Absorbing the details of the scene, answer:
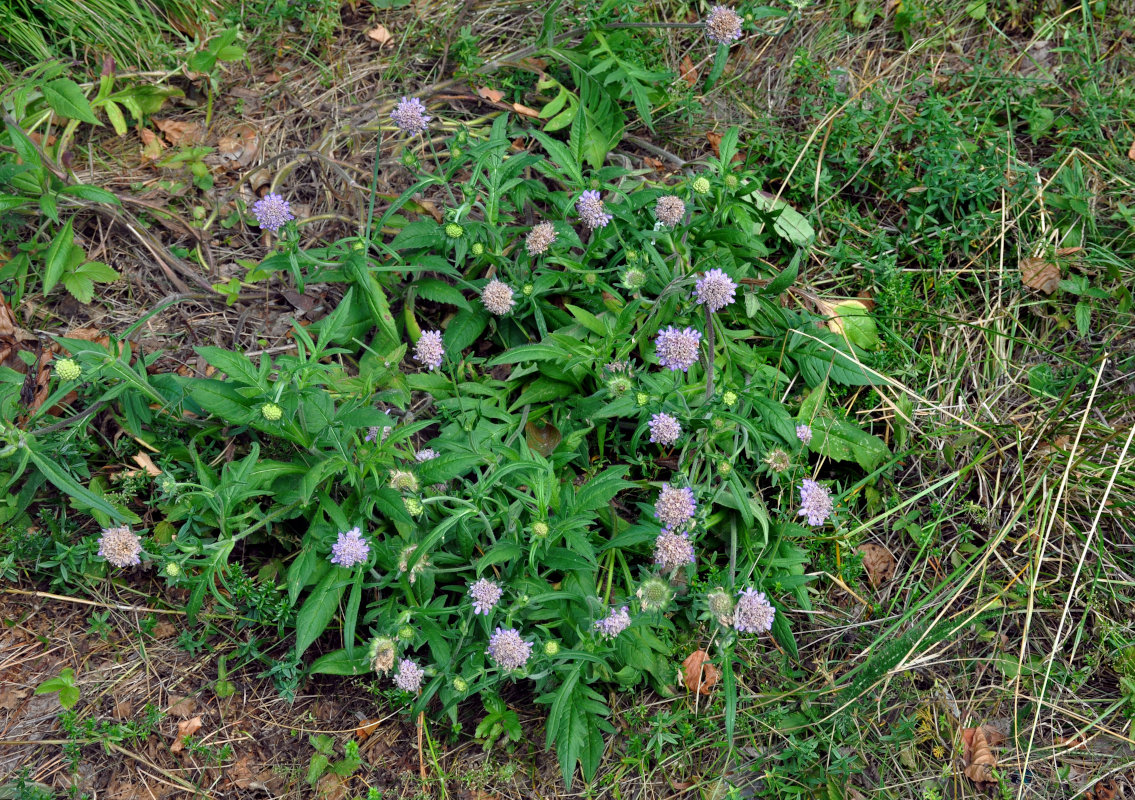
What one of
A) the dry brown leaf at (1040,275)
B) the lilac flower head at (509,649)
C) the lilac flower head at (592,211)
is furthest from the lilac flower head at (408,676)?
the dry brown leaf at (1040,275)

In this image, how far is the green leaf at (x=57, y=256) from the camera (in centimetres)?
325

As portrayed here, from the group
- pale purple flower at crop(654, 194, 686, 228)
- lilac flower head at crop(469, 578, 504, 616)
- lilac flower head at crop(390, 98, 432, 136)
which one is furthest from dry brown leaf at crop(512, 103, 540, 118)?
lilac flower head at crop(469, 578, 504, 616)

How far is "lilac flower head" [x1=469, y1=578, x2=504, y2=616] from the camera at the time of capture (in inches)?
107

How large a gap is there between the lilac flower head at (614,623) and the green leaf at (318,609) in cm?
94

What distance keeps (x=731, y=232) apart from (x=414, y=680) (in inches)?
86.6

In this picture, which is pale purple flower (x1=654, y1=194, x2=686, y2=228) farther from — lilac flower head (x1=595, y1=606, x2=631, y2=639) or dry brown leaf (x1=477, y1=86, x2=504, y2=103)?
lilac flower head (x1=595, y1=606, x2=631, y2=639)

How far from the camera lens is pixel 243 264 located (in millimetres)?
3557

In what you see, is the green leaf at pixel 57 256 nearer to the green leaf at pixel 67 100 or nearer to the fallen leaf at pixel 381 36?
the green leaf at pixel 67 100

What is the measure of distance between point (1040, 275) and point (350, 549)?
347cm

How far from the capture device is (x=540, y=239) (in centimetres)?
324

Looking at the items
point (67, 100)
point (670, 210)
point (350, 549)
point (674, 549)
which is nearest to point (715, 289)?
point (670, 210)

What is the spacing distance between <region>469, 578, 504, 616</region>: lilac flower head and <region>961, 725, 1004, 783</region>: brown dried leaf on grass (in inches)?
78.5

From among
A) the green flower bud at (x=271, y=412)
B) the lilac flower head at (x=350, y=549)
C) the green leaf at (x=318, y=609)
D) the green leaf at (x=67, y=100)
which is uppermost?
the green leaf at (x=67, y=100)

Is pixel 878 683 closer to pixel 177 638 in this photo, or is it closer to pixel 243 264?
pixel 177 638
